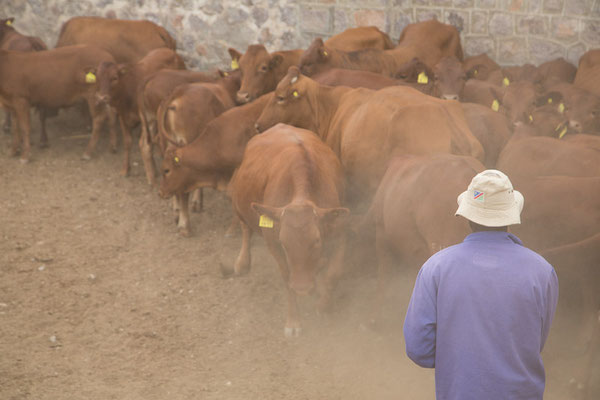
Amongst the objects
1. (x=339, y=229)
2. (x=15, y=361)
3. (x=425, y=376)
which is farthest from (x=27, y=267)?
(x=425, y=376)

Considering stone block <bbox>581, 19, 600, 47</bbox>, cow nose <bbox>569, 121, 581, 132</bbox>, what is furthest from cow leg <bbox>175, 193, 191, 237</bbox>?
stone block <bbox>581, 19, 600, 47</bbox>

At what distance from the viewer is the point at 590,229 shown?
455cm

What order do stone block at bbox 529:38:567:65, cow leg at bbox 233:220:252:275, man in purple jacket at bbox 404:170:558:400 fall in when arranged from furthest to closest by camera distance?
stone block at bbox 529:38:567:65 → cow leg at bbox 233:220:252:275 → man in purple jacket at bbox 404:170:558:400

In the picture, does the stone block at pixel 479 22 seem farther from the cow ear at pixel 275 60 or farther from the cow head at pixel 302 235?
the cow head at pixel 302 235

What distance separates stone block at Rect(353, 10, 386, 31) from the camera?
961 cm

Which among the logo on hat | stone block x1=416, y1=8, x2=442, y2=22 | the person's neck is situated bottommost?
the person's neck

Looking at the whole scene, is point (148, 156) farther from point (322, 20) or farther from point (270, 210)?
point (270, 210)

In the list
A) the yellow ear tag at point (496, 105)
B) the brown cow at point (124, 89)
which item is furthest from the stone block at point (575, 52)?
the brown cow at point (124, 89)

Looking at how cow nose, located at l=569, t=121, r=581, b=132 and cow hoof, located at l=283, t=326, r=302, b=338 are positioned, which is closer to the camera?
cow hoof, located at l=283, t=326, r=302, b=338

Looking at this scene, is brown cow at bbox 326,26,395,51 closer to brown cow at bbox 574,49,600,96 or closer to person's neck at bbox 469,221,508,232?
brown cow at bbox 574,49,600,96

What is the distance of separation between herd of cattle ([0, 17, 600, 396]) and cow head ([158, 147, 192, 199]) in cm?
2

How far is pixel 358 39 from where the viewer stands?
367 inches

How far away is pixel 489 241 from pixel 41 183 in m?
7.22

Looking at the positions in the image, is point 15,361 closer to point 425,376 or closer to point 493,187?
point 425,376
